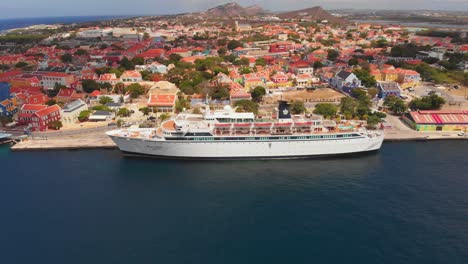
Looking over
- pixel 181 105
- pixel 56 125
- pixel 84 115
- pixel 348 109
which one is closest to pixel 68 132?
pixel 56 125

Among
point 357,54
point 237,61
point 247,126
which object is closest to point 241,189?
point 247,126

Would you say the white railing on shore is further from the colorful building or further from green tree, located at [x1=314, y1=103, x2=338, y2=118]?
the colorful building

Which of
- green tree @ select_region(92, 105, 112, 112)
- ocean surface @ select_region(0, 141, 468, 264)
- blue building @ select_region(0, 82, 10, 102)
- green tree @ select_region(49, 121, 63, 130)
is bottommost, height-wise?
ocean surface @ select_region(0, 141, 468, 264)

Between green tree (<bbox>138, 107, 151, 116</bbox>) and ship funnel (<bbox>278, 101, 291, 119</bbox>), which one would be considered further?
green tree (<bbox>138, 107, 151, 116</bbox>)

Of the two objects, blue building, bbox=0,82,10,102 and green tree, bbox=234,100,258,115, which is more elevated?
blue building, bbox=0,82,10,102

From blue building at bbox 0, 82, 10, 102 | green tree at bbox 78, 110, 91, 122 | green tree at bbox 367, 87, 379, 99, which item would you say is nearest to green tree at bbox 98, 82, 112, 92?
blue building at bbox 0, 82, 10, 102

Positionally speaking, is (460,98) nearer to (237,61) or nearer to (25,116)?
(237,61)

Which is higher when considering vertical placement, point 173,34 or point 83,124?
point 173,34

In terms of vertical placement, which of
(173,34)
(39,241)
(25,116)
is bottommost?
(39,241)
